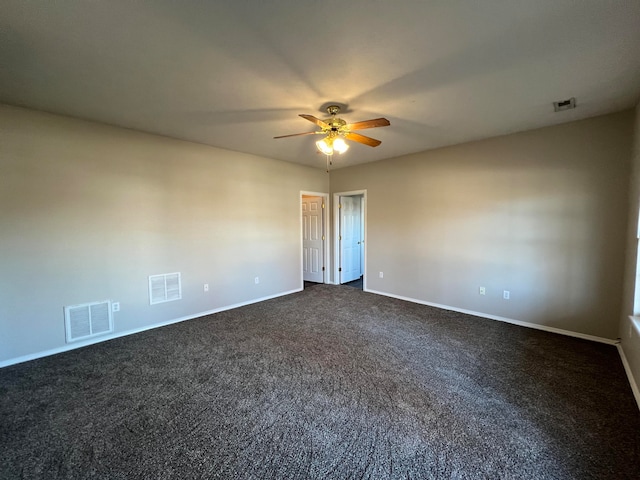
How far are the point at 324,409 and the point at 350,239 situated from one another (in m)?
4.54

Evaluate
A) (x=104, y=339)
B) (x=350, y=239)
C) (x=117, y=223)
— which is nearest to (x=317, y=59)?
(x=117, y=223)

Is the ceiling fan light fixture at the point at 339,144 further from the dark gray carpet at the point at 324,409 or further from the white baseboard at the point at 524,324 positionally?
the white baseboard at the point at 524,324

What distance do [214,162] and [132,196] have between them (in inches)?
48.9

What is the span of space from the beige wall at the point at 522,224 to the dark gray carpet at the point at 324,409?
524 millimetres

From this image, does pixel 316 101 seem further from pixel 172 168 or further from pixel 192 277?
pixel 192 277

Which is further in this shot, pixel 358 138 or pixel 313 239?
pixel 313 239

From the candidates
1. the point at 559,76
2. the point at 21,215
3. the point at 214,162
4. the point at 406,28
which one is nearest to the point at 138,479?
the point at 21,215

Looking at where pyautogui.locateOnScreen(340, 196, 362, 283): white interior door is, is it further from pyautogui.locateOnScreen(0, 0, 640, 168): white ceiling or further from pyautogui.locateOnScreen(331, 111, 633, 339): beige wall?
pyautogui.locateOnScreen(0, 0, 640, 168): white ceiling

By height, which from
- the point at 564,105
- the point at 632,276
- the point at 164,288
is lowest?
the point at 164,288

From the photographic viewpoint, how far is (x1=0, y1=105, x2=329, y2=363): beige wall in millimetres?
2645

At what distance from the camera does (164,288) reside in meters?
3.61

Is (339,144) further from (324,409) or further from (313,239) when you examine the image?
(313,239)

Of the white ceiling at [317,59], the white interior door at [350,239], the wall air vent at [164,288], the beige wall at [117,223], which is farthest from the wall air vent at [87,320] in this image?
the white interior door at [350,239]

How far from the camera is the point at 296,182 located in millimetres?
5254
